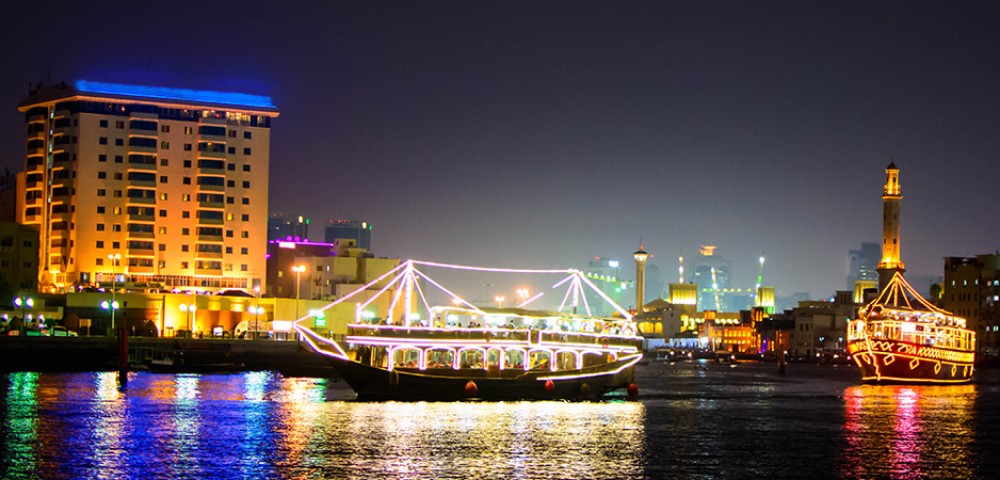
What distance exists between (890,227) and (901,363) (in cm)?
7898

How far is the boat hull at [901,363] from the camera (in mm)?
109312

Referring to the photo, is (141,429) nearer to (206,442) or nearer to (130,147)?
(206,442)

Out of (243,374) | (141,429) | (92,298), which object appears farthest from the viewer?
(92,298)

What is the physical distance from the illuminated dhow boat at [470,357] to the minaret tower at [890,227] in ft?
395

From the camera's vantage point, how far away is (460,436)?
51594 millimetres

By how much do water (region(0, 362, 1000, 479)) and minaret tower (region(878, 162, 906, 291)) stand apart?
353 ft

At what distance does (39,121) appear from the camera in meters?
139

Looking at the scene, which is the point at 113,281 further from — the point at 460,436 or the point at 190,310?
the point at 460,436

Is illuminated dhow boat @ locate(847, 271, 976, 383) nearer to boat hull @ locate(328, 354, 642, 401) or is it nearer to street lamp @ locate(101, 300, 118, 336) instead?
boat hull @ locate(328, 354, 642, 401)

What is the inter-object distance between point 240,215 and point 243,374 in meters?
42.4

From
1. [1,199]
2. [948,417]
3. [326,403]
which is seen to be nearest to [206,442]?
[326,403]

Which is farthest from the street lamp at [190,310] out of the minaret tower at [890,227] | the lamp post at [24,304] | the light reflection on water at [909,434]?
the minaret tower at [890,227]

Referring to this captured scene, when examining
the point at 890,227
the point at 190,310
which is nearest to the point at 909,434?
the point at 190,310

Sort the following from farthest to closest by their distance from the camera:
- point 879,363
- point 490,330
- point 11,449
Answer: point 879,363 → point 490,330 → point 11,449
